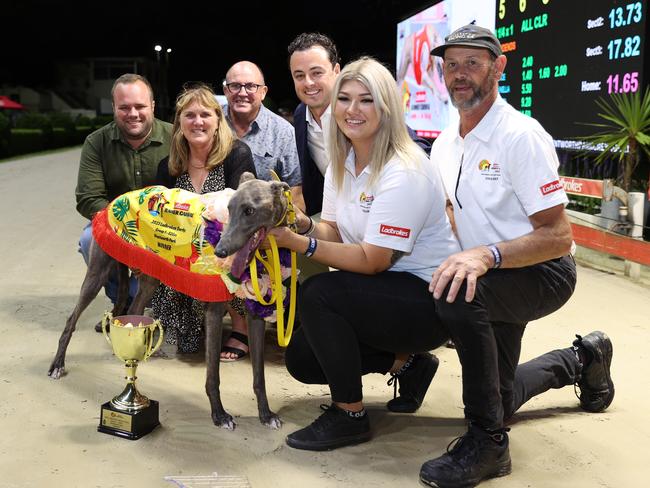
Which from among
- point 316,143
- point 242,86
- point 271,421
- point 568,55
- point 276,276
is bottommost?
point 271,421

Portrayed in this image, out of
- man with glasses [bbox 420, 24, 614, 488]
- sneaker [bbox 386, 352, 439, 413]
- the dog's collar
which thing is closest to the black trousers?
man with glasses [bbox 420, 24, 614, 488]

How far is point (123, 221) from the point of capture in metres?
3.01

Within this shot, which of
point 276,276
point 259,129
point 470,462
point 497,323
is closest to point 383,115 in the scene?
point 276,276

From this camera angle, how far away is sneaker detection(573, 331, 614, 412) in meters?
2.73

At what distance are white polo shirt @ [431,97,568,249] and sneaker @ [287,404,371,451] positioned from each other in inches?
29.2

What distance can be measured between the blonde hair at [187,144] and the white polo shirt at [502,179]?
1.21 meters

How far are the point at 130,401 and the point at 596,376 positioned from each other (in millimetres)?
1789

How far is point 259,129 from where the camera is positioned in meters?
3.88

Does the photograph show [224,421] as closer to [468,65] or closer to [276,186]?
[276,186]

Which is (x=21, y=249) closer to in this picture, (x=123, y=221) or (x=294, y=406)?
(x=123, y=221)

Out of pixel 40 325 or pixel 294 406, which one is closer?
pixel 294 406

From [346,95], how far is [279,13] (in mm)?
28668

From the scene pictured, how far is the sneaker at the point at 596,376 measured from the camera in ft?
8.95

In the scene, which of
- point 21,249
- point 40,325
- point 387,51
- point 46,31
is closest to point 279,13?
point 387,51
